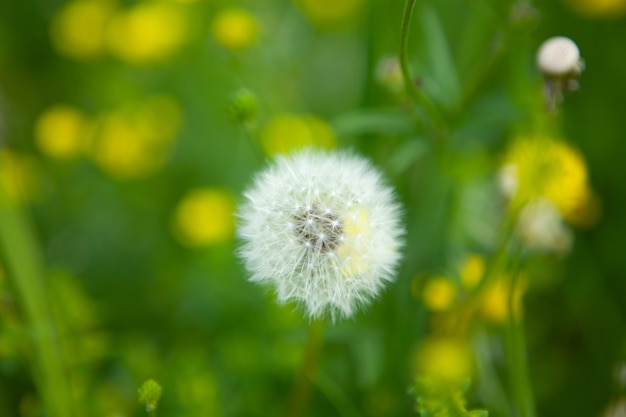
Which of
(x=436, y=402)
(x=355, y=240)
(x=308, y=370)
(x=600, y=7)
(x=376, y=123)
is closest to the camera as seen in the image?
(x=436, y=402)

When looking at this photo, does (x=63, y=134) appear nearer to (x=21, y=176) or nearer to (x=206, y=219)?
(x=21, y=176)

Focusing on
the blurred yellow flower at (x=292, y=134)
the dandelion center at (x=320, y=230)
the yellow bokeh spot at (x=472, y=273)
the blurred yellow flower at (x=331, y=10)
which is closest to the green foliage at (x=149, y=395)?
the dandelion center at (x=320, y=230)

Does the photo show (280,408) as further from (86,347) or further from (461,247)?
(461,247)

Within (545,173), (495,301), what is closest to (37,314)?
(495,301)

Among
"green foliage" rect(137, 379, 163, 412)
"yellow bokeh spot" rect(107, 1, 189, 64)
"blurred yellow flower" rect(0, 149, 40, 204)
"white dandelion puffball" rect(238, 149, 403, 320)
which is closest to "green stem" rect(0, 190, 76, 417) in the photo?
"blurred yellow flower" rect(0, 149, 40, 204)

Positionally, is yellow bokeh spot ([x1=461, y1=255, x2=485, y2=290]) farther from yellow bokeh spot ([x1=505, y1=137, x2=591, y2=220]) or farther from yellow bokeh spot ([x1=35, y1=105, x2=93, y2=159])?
yellow bokeh spot ([x1=35, y1=105, x2=93, y2=159])

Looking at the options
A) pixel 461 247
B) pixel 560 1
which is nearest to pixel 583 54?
pixel 560 1
